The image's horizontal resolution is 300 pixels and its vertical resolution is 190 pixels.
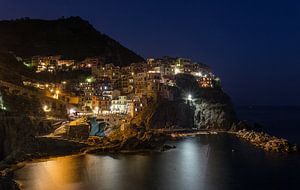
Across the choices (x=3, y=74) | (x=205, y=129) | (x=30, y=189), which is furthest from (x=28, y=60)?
(x=30, y=189)

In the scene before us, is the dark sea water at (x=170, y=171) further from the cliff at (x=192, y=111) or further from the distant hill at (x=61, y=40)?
the distant hill at (x=61, y=40)

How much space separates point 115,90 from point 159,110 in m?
11.3

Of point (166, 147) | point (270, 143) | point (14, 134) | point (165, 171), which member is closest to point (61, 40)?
point (166, 147)

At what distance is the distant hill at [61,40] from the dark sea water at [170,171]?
6585cm

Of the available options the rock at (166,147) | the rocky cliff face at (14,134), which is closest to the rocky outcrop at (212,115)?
the rock at (166,147)

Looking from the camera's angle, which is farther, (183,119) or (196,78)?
(196,78)

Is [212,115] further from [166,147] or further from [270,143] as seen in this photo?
[166,147]

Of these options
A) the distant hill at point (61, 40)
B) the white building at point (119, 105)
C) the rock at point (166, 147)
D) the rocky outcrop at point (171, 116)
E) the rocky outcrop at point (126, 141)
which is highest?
the distant hill at point (61, 40)

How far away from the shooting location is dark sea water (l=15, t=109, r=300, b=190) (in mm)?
36031

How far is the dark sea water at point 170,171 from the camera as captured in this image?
1419 inches

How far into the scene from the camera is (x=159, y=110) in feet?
242

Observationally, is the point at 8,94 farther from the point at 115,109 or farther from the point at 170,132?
the point at 170,132

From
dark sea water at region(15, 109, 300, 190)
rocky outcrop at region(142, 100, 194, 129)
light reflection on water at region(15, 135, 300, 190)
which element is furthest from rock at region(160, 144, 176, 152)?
rocky outcrop at region(142, 100, 194, 129)

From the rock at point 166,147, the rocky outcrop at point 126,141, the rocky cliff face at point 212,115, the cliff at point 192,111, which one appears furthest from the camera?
the rocky cliff face at point 212,115
